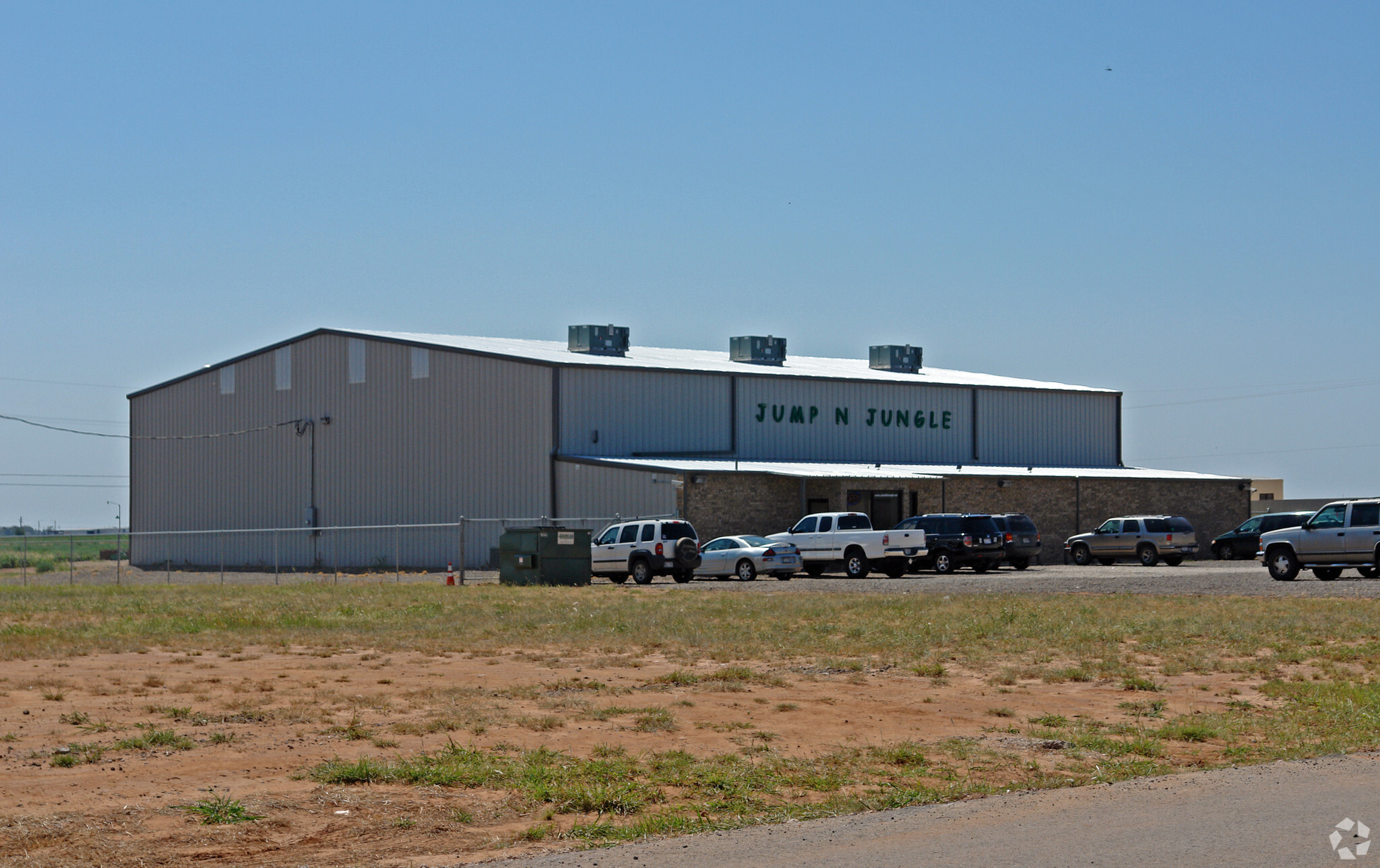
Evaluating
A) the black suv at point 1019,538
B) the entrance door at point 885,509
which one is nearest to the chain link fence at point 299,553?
the entrance door at point 885,509

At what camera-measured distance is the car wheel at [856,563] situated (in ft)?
135

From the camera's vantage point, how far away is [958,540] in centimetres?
4209

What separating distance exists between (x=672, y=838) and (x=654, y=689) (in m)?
6.99

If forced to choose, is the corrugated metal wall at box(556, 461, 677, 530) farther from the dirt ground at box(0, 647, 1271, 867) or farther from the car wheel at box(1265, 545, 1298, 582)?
the dirt ground at box(0, 647, 1271, 867)

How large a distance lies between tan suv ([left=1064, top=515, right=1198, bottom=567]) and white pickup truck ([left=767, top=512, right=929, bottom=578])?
9813mm

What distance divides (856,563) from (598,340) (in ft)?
61.5

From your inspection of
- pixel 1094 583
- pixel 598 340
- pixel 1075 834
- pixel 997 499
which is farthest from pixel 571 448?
pixel 1075 834

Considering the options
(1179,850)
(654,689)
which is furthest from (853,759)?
(654,689)

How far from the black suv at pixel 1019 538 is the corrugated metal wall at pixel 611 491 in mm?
9779

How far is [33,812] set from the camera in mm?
9422

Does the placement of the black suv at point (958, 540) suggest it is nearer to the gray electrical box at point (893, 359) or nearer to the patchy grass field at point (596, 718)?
the patchy grass field at point (596, 718)

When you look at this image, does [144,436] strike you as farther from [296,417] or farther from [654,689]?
[654,689]

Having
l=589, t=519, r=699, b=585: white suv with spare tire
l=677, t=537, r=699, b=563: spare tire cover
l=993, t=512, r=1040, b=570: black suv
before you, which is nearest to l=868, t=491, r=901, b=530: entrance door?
l=993, t=512, r=1040, b=570: black suv

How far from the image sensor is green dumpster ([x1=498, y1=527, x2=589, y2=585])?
37.6 metres
